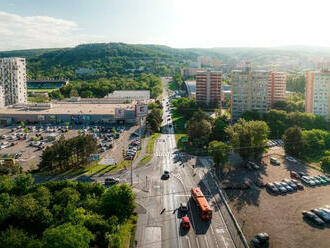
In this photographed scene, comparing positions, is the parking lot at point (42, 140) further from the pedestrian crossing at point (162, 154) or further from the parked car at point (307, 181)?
the parked car at point (307, 181)

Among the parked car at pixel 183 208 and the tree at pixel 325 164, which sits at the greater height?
the tree at pixel 325 164

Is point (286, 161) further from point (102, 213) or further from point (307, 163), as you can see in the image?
point (102, 213)

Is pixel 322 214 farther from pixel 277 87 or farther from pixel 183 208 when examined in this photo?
pixel 277 87

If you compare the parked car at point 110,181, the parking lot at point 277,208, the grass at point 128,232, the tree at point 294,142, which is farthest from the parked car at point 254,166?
the grass at point 128,232

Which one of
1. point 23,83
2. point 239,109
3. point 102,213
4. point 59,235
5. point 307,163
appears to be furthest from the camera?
point 23,83

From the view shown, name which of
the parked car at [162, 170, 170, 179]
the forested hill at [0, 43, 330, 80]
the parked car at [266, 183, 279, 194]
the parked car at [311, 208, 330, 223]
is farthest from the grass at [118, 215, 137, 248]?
the forested hill at [0, 43, 330, 80]

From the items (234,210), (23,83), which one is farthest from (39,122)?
(234,210)

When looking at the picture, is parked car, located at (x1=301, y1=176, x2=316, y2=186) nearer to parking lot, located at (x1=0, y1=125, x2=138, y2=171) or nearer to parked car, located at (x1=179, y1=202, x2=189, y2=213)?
parked car, located at (x1=179, y1=202, x2=189, y2=213)
